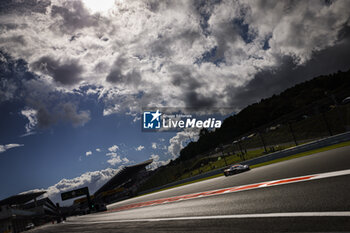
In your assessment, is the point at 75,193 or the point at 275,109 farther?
the point at 275,109

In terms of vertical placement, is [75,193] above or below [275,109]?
below

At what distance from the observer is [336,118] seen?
28.6 metres

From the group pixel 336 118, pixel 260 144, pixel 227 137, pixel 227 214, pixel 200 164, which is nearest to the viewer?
pixel 227 214

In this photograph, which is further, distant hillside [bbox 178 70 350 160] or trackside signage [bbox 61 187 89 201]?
distant hillside [bbox 178 70 350 160]

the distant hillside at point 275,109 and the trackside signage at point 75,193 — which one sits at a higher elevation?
the distant hillside at point 275,109

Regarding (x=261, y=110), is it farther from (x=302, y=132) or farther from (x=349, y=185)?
(x=349, y=185)

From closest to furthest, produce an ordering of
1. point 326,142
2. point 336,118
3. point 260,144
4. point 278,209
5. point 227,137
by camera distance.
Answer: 1. point 278,209
2. point 326,142
3. point 336,118
4. point 260,144
5. point 227,137

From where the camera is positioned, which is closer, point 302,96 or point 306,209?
point 306,209

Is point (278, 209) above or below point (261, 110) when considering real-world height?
below

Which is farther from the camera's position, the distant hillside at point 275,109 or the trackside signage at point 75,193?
the distant hillside at point 275,109

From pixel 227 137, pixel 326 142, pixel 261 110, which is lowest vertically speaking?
pixel 326 142

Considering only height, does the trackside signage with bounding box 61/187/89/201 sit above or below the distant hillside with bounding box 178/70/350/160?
below

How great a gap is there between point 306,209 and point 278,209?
2.03ft

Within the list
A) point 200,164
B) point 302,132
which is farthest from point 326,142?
point 200,164
